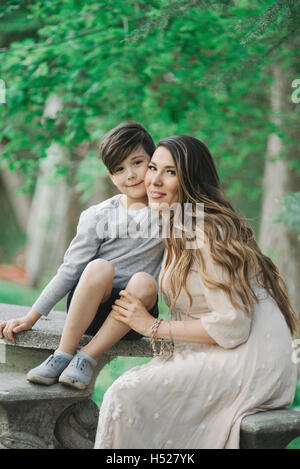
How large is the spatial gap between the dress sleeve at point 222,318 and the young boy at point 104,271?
33 cm

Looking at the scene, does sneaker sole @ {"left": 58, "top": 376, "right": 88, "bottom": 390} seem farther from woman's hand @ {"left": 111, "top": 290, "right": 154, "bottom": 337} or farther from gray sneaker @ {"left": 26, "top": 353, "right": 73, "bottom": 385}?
woman's hand @ {"left": 111, "top": 290, "right": 154, "bottom": 337}

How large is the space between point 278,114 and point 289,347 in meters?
3.68

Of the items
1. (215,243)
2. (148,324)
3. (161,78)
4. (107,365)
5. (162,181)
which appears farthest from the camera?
(161,78)

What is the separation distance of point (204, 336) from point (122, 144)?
3.43 feet

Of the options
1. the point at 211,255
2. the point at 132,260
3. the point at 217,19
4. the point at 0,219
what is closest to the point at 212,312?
the point at 211,255

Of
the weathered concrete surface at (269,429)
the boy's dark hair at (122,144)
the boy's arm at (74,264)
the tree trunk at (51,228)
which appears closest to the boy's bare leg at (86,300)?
the boy's arm at (74,264)

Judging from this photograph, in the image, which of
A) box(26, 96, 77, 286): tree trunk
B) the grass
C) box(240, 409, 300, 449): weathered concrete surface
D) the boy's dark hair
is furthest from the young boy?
box(26, 96, 77, 286): tree trunk

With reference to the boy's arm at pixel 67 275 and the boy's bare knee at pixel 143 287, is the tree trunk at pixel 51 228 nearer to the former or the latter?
the boy's arm at pixel 67 275

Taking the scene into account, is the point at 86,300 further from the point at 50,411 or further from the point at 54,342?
the point at 50,411

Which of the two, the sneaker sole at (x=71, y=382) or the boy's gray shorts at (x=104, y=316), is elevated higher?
the boy's gray shorts at (x=104, y=316)

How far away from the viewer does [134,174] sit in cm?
266

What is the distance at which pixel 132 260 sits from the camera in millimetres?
2650

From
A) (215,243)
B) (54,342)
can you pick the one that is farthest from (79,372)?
(215,243)

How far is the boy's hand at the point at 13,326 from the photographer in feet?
8.14
